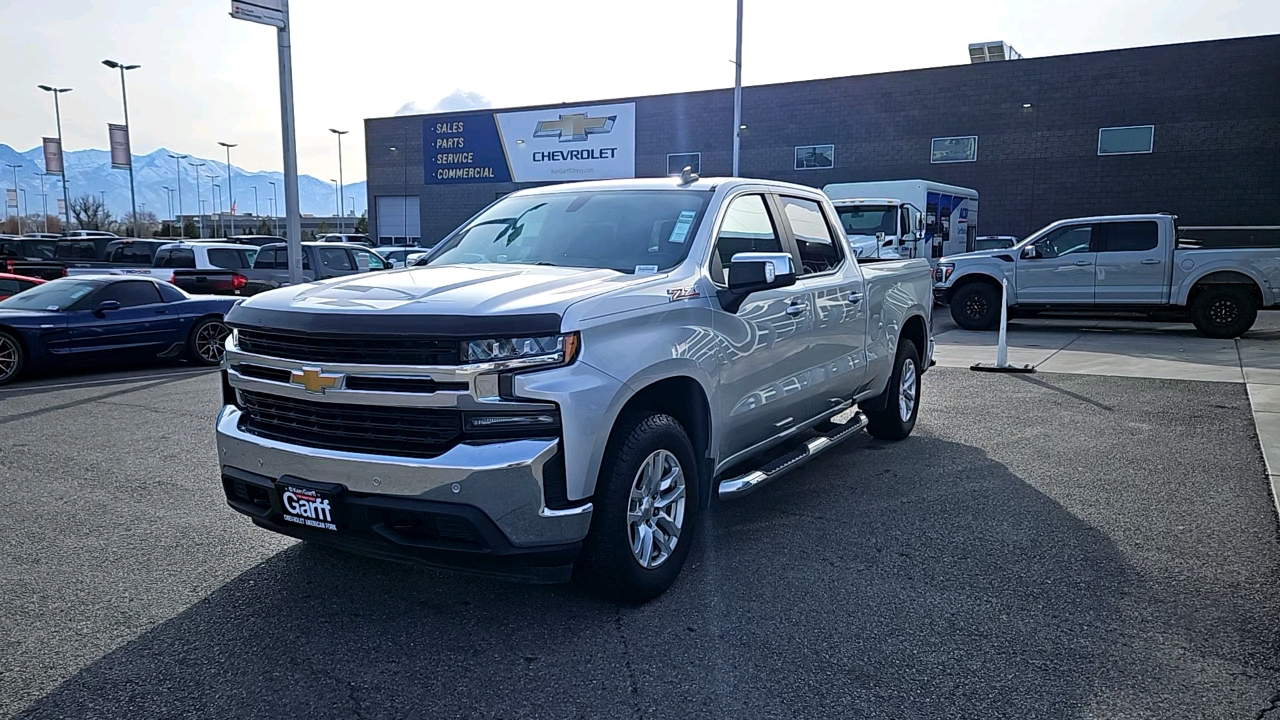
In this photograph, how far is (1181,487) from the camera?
593 cm

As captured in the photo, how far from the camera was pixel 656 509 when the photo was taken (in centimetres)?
407

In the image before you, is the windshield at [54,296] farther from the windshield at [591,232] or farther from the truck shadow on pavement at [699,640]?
the truck shadow on pavement at [699,640]

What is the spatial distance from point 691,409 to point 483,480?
1318 mm

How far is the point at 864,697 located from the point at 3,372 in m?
11.3

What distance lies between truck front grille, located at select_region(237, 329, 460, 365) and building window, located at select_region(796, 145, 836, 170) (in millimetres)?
32040

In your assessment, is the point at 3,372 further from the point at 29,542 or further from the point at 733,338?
the point at 733,338

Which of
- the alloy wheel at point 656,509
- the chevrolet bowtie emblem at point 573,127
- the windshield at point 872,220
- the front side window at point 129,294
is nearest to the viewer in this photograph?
the alloy wheel at point 656,509

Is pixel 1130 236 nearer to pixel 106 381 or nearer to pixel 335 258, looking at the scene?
pixel 335 258

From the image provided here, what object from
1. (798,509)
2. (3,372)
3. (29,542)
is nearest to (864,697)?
(798,509)

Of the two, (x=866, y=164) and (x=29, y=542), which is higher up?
(x=866, y=164)

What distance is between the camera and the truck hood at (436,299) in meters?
3.46

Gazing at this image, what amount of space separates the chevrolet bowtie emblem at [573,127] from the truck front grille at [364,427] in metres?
36.0

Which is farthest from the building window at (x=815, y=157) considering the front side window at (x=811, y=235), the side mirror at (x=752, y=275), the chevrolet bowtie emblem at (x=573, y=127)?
the side mirror at (x=752, y=275)

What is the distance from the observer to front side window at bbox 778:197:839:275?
226 inches
